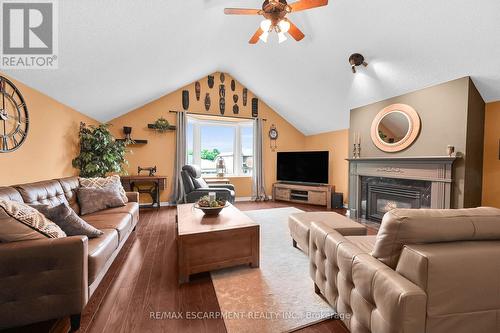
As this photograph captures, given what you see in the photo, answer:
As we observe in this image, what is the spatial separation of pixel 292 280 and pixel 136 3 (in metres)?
3.18

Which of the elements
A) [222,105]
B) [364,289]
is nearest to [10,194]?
[364,289]

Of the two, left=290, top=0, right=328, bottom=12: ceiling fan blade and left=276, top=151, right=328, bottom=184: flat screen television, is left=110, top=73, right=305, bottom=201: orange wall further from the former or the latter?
left=290, top=0, right=328, bottom=12: ceiling fan blade

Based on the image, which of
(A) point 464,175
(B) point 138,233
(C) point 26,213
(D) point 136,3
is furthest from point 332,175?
(C) point 26,213

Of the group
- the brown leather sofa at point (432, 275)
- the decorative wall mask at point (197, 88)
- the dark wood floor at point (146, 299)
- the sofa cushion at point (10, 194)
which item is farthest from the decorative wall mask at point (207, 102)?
the brown leather sofa at point (432, 275)

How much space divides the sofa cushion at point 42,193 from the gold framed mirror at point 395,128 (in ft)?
15.6

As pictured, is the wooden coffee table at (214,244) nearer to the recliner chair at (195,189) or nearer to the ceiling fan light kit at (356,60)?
the recliner chair at (195,189)

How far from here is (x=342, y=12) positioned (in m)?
2.70

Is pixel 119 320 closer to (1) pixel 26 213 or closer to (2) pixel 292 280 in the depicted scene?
(1) pixel 26 213

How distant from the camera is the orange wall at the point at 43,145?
7.26 feet

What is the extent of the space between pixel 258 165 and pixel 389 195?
3.09 meters

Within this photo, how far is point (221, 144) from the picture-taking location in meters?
5.82

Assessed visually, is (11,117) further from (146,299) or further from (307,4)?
(307,4)

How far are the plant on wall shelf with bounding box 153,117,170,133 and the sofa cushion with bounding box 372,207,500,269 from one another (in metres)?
4.80

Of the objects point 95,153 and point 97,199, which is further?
point 95,153
